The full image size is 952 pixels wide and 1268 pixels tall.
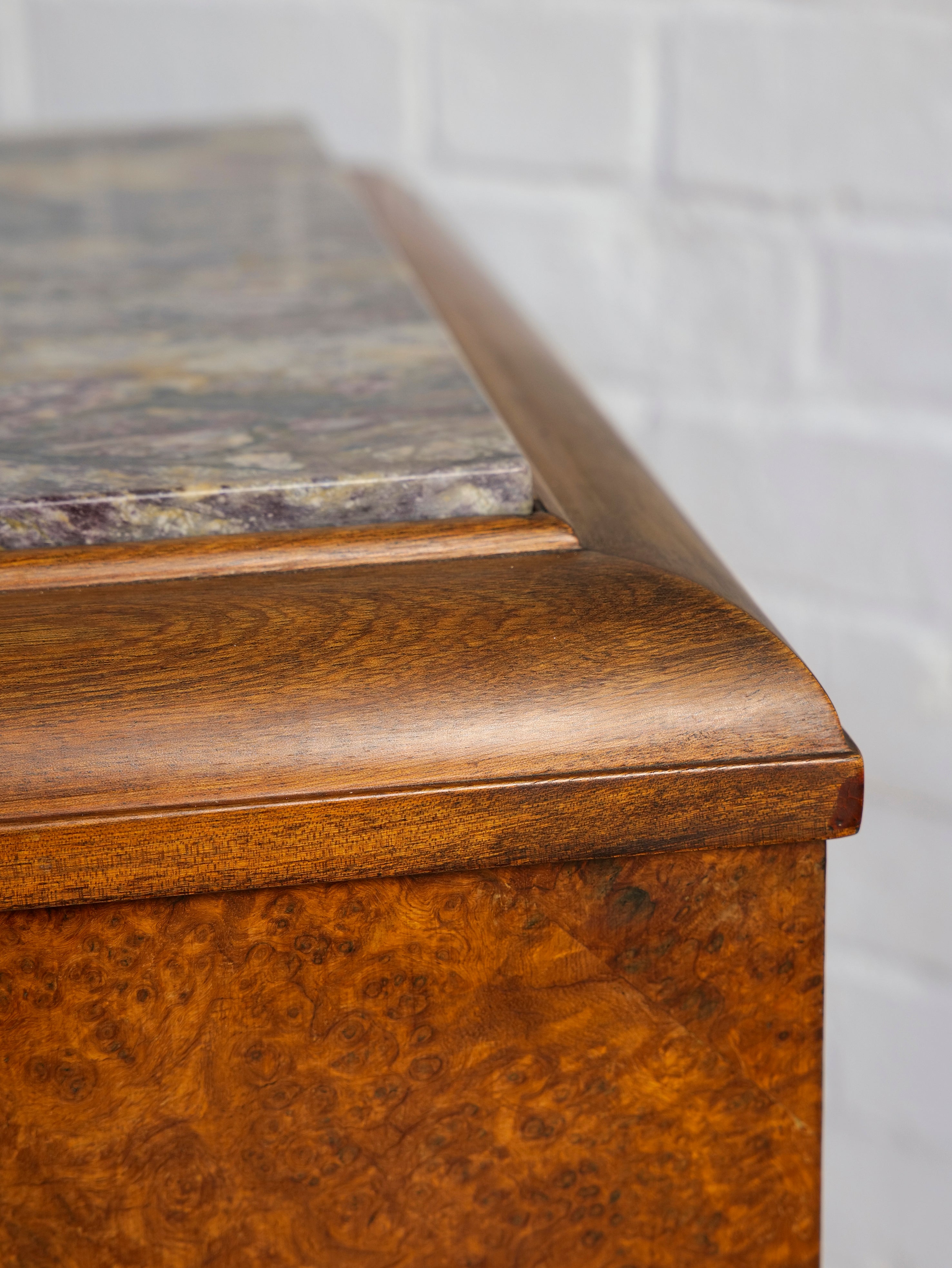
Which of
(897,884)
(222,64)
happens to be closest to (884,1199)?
(897,884)

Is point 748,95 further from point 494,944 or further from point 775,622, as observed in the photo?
point 494,944

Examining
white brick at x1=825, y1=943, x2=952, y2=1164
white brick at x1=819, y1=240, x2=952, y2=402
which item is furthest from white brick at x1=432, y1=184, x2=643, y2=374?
white brick at x1=825, y1=943, x2=952, y2=1164

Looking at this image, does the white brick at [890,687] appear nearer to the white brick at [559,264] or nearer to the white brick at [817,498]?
the white brick at [817,498]

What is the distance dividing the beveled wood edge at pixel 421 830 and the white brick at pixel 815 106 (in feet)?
1.82

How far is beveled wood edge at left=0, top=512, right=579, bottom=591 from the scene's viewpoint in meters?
0.26

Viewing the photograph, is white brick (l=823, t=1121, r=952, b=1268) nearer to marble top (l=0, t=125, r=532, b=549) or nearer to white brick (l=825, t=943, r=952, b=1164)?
white brick (l=825, t=943, r=952, b=1164)

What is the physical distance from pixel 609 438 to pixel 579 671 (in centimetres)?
14

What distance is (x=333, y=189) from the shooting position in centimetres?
56

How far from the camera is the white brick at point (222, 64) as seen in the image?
0.81m

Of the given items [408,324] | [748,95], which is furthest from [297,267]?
[748,95]

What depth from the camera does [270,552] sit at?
0.87ft

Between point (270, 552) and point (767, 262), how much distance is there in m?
0.56

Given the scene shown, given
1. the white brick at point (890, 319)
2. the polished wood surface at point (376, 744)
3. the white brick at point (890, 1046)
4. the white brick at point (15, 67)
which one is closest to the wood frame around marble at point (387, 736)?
the polished wood surface at point (376, 744)

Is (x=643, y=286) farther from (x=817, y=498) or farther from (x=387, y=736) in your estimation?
(x=387, y=736)
